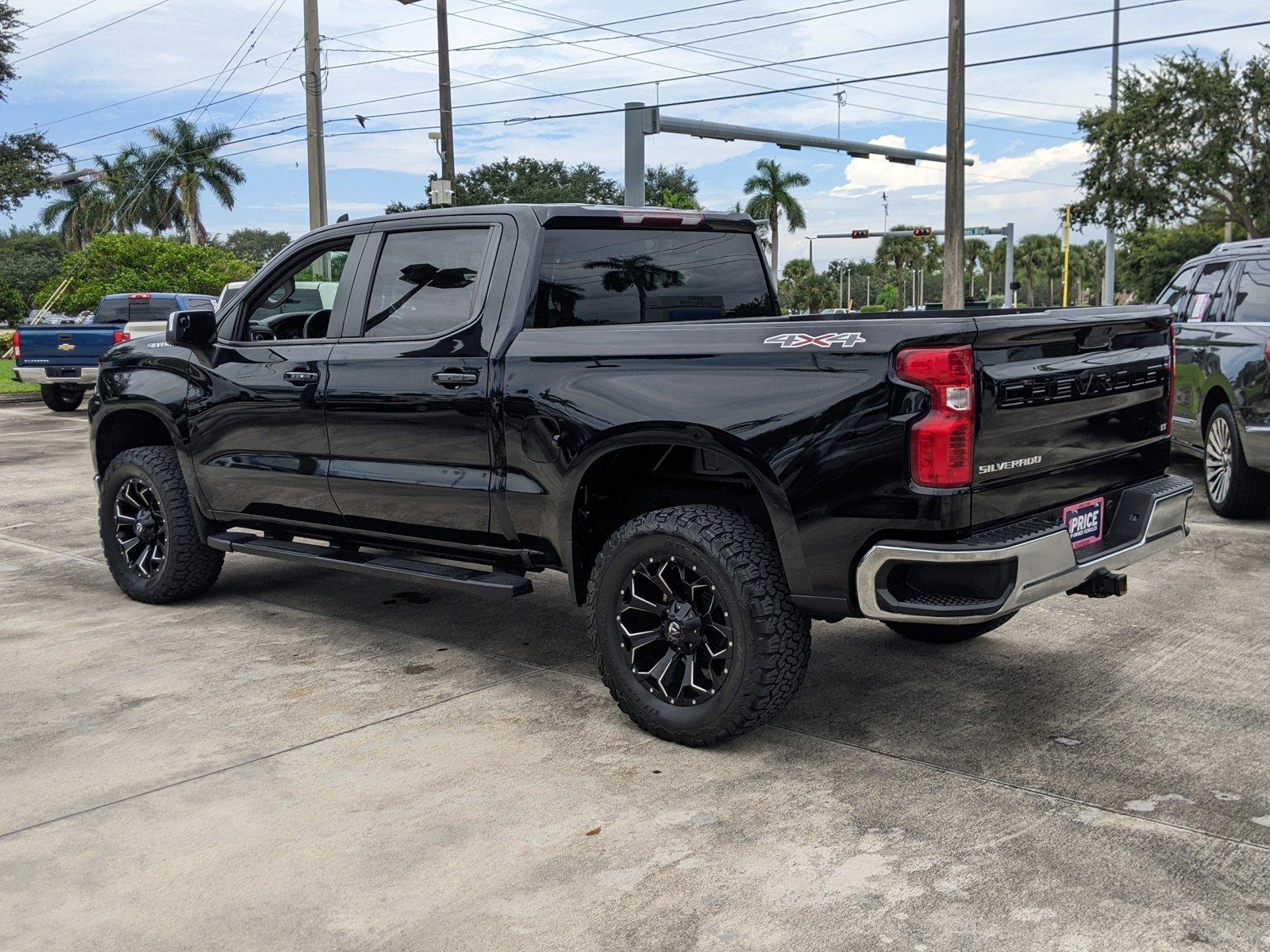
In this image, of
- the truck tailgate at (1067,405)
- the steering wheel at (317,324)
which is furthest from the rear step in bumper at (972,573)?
the steering wheel at (317,324)

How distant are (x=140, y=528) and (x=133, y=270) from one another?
39941mm

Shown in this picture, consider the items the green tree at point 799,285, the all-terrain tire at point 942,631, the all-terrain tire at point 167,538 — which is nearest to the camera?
the all-terrain tire at point 942,631

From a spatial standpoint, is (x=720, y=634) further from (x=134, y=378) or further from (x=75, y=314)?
(x=75, y=314)

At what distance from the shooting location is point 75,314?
43.6 m

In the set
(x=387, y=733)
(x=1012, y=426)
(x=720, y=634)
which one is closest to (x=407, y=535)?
(x=387, y=733)

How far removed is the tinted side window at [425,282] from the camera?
526 centimetres

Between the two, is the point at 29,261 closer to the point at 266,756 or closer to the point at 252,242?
the point at 252,242

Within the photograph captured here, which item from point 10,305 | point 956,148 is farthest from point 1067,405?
point 10,305

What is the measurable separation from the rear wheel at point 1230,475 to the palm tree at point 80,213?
7401 cm

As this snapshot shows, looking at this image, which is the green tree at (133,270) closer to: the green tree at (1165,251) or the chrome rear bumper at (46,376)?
the chrome rear bumper at (46,376)

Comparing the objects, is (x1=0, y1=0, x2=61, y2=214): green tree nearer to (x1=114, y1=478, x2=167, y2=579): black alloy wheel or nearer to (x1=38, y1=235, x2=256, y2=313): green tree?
(x1=38, y1=235, x2=256, y2=313): green tree

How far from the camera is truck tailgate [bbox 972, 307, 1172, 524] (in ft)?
13.1

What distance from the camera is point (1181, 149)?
3381 cm

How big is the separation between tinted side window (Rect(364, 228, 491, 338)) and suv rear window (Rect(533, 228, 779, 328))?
0.35 m
